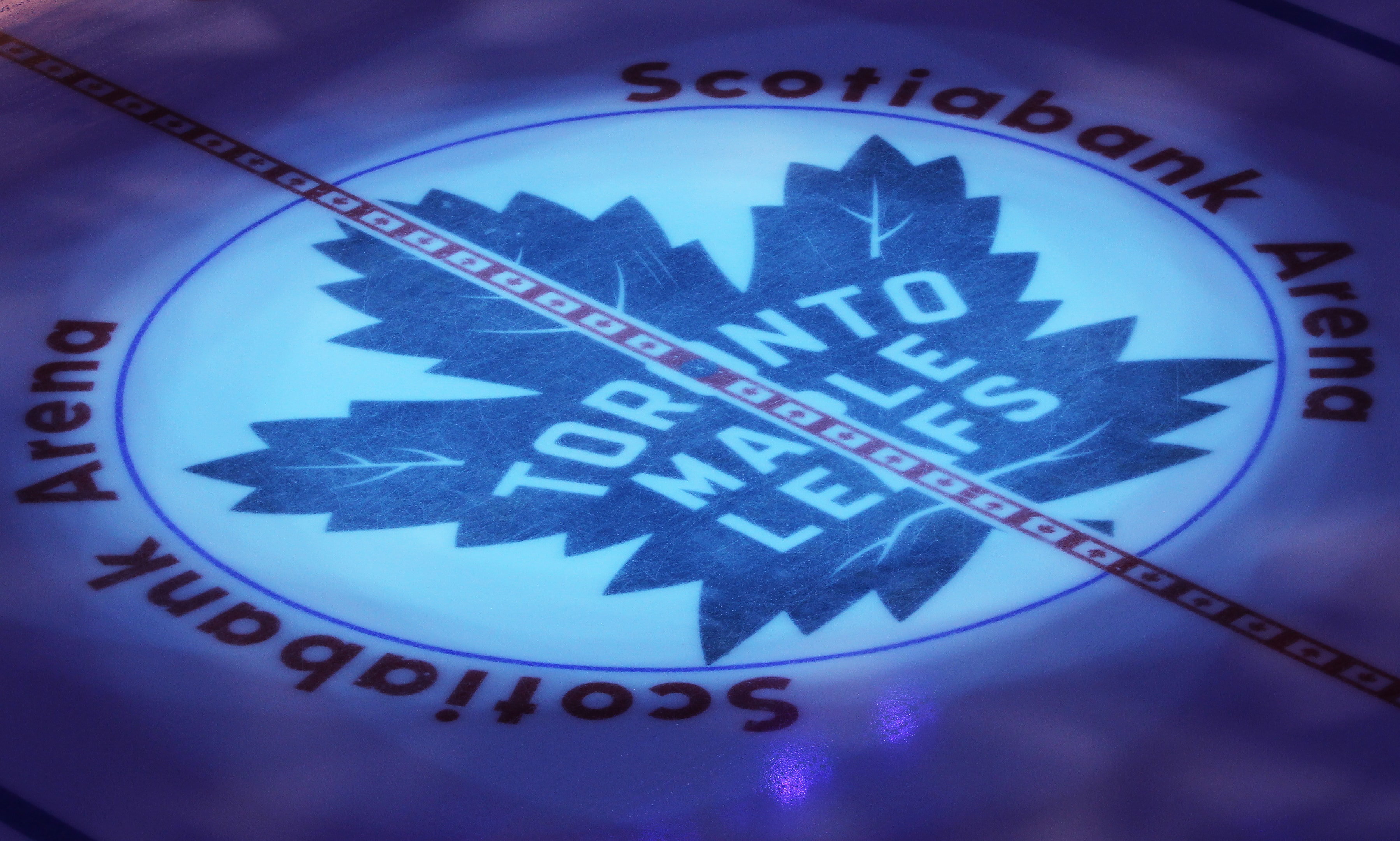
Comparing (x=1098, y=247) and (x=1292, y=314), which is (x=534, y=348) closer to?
(x=1098, y=247)

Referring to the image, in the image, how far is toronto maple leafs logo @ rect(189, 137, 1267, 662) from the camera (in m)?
2.04

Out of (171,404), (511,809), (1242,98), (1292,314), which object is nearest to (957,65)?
(1242,98)

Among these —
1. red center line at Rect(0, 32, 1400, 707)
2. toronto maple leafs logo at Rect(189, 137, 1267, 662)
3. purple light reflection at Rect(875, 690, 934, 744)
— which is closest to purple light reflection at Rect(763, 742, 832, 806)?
purple light reflection at Rect(875, 690, 934, 744)

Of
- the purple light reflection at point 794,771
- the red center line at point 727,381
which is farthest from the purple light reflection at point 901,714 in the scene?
the red center line at point 727,381

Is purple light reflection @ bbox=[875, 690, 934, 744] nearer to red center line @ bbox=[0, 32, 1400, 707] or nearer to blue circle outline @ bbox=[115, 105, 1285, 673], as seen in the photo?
blue circle outline @ bbox=[115, 105, 1285, 673]

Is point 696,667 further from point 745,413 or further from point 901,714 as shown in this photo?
point 745,413

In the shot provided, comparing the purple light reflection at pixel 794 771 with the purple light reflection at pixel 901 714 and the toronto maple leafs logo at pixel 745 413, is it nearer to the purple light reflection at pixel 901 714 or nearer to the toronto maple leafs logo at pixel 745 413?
the purple light reflection at pixel 901 714

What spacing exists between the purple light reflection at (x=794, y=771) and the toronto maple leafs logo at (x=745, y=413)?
0.64ft

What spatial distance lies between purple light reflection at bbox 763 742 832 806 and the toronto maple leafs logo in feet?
0.64

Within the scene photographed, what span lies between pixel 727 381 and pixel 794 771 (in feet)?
2.49

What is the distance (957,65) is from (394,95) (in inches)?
40.6

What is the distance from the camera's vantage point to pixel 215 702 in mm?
1833

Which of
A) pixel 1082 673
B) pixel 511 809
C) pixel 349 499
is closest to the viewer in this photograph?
pixel 511 809

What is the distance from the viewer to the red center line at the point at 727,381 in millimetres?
1813
